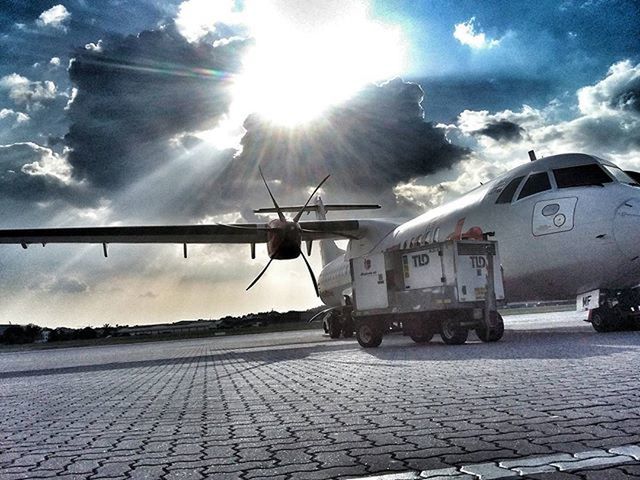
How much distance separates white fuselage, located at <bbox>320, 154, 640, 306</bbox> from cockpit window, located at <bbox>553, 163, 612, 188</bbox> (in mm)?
132

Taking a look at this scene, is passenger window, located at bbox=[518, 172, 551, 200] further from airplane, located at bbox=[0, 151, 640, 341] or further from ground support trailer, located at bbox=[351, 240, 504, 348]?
ground support trailer, located at bbox=[351, 240, 504, 348]

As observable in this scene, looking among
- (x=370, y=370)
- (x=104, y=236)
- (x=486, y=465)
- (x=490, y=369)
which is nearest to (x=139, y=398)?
(x=370, y=370)

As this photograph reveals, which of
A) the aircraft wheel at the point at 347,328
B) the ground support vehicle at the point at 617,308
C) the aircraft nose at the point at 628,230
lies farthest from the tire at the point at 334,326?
the aircraft nose at the point at 628,230

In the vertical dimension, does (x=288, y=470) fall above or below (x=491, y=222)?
below

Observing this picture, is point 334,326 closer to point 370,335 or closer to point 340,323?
point 340,323

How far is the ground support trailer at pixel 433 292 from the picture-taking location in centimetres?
1564

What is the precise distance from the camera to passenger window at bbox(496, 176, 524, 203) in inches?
665

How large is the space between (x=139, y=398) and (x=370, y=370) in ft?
13.0

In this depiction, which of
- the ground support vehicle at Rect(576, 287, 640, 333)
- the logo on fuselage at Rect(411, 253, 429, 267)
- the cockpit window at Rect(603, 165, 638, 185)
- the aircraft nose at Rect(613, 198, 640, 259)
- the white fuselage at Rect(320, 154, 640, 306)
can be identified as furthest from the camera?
the logo on fuselage at Rect(411, 253, 429, 267)

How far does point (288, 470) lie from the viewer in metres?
4.01

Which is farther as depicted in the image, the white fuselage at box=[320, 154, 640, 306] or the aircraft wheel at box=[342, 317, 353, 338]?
the aircraft wheel at box=[342, 317, 353, 338]

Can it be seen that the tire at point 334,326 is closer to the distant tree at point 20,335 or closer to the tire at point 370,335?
the tire at point 370,335

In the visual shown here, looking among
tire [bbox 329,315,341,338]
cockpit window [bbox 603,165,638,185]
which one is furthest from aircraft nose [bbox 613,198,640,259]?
tire [bbox 329,315,341,338]

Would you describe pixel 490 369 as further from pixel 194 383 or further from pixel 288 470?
pixel 288 470
